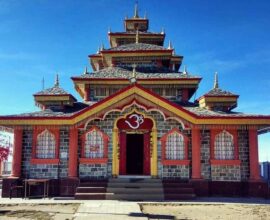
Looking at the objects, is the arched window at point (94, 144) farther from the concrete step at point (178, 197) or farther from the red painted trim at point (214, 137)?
the red painted trim at point (214, 137)

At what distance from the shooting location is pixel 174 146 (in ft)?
57.7

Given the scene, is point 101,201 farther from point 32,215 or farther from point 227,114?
point 227,114

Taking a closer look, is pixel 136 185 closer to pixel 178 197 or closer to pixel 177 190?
pixel 177 190

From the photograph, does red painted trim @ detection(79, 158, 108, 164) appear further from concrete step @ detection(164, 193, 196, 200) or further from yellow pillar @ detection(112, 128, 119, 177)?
concrete step @ detection(164, 193, 196, 200)

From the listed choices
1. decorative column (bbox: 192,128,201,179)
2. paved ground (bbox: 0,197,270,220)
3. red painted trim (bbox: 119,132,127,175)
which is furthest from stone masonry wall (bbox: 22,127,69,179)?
decorative column (bbox: 192,128,201,179)

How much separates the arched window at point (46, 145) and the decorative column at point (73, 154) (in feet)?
3.14

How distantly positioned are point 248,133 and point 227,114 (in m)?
1.42

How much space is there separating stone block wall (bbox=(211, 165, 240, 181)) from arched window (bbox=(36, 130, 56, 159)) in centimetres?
813

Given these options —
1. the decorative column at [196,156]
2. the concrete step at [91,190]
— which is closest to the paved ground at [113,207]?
the concrete step at [91,190]

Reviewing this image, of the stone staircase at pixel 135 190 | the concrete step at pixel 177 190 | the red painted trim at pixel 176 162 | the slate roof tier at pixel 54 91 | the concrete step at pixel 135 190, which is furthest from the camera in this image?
the slate roof tier at pixel 54 91

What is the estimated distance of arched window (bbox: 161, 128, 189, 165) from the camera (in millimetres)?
17516

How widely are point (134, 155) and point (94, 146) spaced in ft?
9.42

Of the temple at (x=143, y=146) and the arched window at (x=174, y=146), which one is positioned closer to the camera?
the temple at (x=143, y=146)

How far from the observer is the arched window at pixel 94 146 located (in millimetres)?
17469
